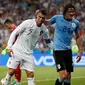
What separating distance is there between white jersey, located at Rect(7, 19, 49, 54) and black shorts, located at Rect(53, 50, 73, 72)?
72 centimetres

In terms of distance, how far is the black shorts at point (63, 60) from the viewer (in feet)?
36.2

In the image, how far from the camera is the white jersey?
1065 cm

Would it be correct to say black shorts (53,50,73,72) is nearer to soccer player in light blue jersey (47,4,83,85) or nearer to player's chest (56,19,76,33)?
soccer player in light blue jersey (47,4,83,85)

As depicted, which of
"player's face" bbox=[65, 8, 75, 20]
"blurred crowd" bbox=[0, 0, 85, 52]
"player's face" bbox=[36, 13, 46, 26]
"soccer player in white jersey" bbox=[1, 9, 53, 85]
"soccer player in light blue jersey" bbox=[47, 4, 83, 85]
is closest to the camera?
"player's face" bbox=[36, 13, 46, 26]

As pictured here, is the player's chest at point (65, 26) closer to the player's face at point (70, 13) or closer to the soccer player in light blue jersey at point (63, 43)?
the soccer player in light blue jersey at point (63, 43)

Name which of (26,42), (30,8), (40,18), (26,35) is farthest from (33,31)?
(30,8)

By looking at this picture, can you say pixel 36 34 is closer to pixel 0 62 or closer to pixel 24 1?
pixel 0 62

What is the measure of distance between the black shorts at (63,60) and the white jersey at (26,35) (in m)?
0.72

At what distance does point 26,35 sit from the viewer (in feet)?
35.2

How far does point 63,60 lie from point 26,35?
1.18 m

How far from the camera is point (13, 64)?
35.9ft

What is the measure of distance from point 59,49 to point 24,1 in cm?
2091

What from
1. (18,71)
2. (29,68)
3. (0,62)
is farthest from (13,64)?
(0,62)

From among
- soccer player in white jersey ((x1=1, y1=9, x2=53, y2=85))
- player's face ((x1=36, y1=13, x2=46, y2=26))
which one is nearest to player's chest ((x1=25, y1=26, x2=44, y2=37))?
soccer player in white jersey ((x1=1, y1=9, x2=53, y2=85))
